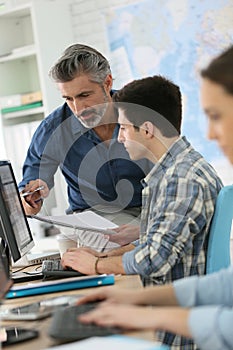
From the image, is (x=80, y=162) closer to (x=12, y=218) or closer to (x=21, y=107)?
(x=12, y=218)

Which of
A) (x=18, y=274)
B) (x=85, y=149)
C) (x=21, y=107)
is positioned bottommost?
(x=18, y=274)

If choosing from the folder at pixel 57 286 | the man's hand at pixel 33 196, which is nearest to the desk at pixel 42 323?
the folder at pixel 57 286

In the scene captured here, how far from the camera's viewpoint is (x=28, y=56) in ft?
16.0

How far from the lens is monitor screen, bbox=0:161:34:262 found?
2.15 metres

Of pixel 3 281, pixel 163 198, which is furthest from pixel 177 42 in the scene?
pixel 3 281

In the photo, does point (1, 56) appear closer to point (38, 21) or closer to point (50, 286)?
point (38, 21)

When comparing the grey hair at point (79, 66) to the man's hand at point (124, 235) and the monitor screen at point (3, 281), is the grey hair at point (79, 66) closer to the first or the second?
the man's hand at point (124, 235)

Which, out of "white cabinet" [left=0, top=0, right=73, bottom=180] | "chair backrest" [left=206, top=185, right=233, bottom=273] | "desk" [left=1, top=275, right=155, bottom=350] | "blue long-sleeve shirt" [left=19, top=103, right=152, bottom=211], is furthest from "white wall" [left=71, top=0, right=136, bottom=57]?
"desk" [left=1, top=275, right=155, bottom=350]

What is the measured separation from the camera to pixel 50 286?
193 cm

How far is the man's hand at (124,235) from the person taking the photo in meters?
2.41

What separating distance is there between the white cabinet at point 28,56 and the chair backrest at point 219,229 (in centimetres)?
273

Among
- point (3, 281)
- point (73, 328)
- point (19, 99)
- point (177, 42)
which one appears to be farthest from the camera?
point (19, 99)

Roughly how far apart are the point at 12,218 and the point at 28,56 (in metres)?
2.85

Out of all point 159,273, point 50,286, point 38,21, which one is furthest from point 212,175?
point 38,21
